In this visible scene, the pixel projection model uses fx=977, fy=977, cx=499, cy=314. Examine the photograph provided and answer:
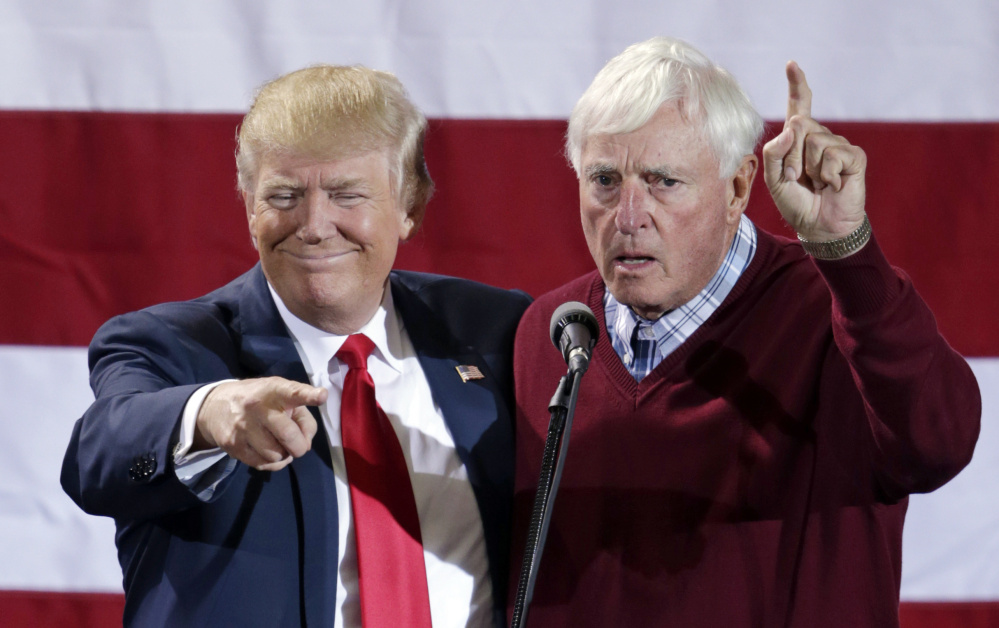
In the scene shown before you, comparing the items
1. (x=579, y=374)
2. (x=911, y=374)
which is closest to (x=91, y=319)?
(x=579, y=374)

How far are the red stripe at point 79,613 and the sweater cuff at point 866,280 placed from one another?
4.28 feet

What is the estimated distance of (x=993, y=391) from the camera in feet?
6.73

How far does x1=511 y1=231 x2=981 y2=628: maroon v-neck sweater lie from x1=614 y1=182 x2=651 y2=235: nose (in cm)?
18

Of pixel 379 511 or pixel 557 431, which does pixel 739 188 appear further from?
pixel 379 511

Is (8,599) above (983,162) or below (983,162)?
below

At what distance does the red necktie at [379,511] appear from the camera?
127 centimetres

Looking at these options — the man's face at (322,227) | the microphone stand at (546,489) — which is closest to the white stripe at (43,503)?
the man's face at (322,227)

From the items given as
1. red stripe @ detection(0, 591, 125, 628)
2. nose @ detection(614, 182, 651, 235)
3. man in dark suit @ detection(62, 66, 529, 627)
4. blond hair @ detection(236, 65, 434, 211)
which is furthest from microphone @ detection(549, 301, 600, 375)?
red stripe @ detection(0, 591, 125, 628)

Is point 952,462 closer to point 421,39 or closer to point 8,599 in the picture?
point 421,39

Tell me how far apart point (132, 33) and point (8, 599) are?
1.23 metres

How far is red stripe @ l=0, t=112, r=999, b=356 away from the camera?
2.05m

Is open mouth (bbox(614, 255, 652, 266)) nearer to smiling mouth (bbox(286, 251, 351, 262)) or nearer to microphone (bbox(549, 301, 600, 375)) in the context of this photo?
microphone (bbox(549, 301, 600, 375))

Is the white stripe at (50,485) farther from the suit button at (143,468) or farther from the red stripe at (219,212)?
the suit button at (143,468)

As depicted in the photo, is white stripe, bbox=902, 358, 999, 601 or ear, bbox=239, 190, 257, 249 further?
white stripe, bbox=902, 358, 999, 601
